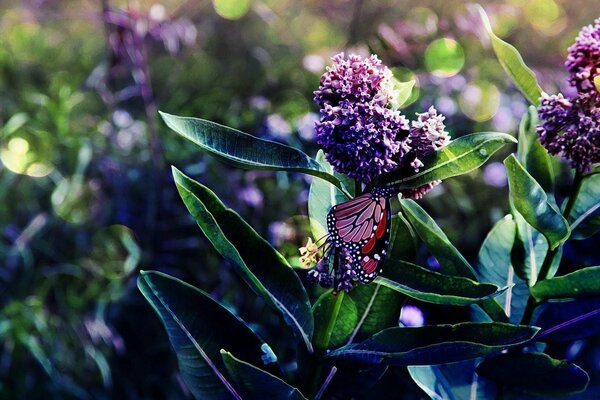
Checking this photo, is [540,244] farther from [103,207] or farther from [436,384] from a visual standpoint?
[103,207]

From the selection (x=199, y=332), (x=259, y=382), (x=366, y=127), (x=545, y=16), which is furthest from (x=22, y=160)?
(x=545, y=16)

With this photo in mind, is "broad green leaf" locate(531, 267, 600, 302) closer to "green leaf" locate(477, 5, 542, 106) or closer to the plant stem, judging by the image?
the plant stem

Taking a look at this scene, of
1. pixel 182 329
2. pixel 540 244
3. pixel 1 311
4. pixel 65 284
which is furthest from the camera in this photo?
pixel 65 284

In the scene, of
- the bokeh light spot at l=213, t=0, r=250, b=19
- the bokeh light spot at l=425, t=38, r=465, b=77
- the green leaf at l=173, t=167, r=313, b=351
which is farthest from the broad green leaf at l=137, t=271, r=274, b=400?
the bokeh light spot at l=213, t=0, r=250, b=19

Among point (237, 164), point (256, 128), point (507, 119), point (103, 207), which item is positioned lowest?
point (237, 164)

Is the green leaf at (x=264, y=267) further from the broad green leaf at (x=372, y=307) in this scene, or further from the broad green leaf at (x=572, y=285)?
the broad green leaf at (x=572, y=285)

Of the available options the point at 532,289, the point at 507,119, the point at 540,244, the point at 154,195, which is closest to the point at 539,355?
the point at 532,289

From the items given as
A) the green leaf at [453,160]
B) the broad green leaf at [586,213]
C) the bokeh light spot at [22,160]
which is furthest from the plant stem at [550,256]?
the bokeh light spot at [22,160]
